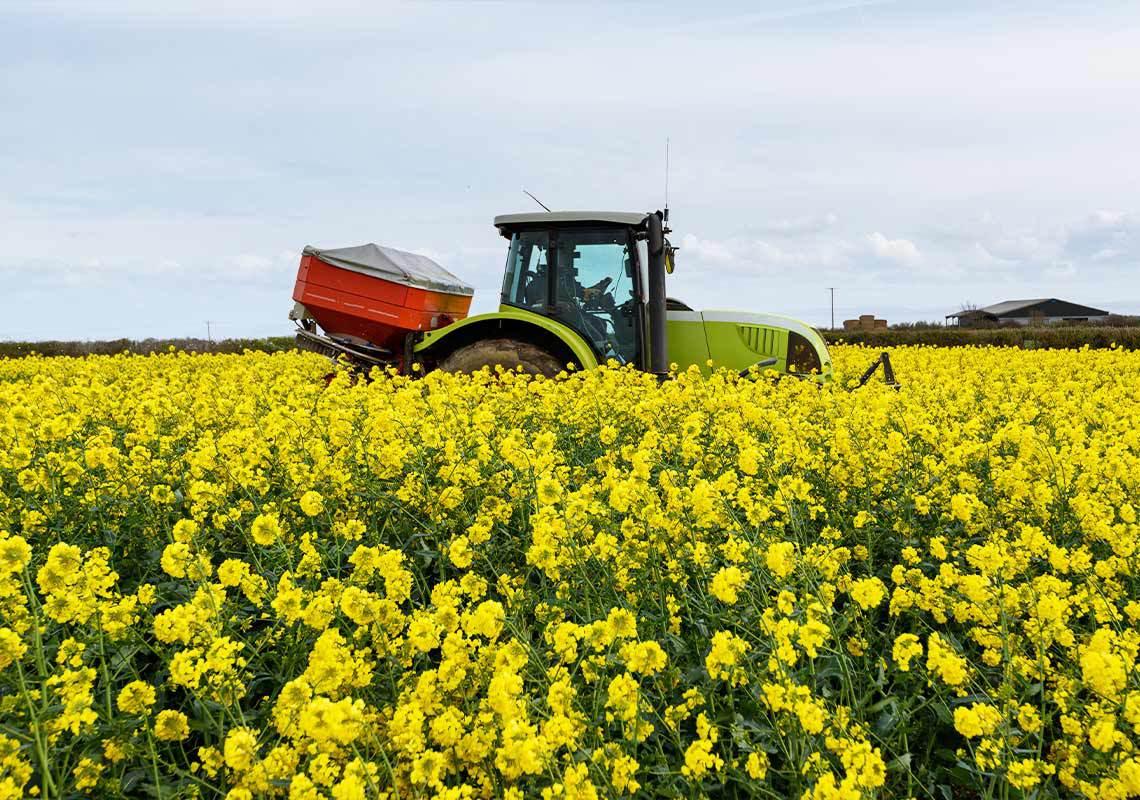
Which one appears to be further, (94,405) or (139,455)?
(94,405)

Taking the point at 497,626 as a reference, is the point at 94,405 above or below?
above

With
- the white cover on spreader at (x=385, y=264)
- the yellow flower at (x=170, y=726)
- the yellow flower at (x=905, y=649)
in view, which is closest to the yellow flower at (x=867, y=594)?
the yellow flower at (x=905, y=649)

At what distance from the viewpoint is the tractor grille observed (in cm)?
956

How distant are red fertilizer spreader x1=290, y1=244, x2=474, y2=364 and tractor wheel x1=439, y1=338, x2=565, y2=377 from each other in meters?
1.06

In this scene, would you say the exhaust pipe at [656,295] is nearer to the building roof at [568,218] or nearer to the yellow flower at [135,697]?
the building roof at [568,218]

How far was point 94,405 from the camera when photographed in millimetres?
6891

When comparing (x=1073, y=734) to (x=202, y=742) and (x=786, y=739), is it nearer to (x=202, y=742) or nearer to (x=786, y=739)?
(x=786, y=739)

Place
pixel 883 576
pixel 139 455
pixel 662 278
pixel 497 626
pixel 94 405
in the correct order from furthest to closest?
pixel 662 278 → pixel 94 405 → pixel 139 455 → pixel 883 576 → pixel 497 626

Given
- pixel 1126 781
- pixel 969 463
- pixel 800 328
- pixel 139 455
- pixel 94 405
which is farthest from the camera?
pixel 800 328

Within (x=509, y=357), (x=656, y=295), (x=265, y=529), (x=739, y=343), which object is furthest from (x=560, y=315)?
(x=265, y=529)

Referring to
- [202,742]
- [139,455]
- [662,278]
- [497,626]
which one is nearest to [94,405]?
[139,455]

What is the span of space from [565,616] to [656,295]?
586cm

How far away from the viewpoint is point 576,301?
8930 mm

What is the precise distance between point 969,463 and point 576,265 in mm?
4969
